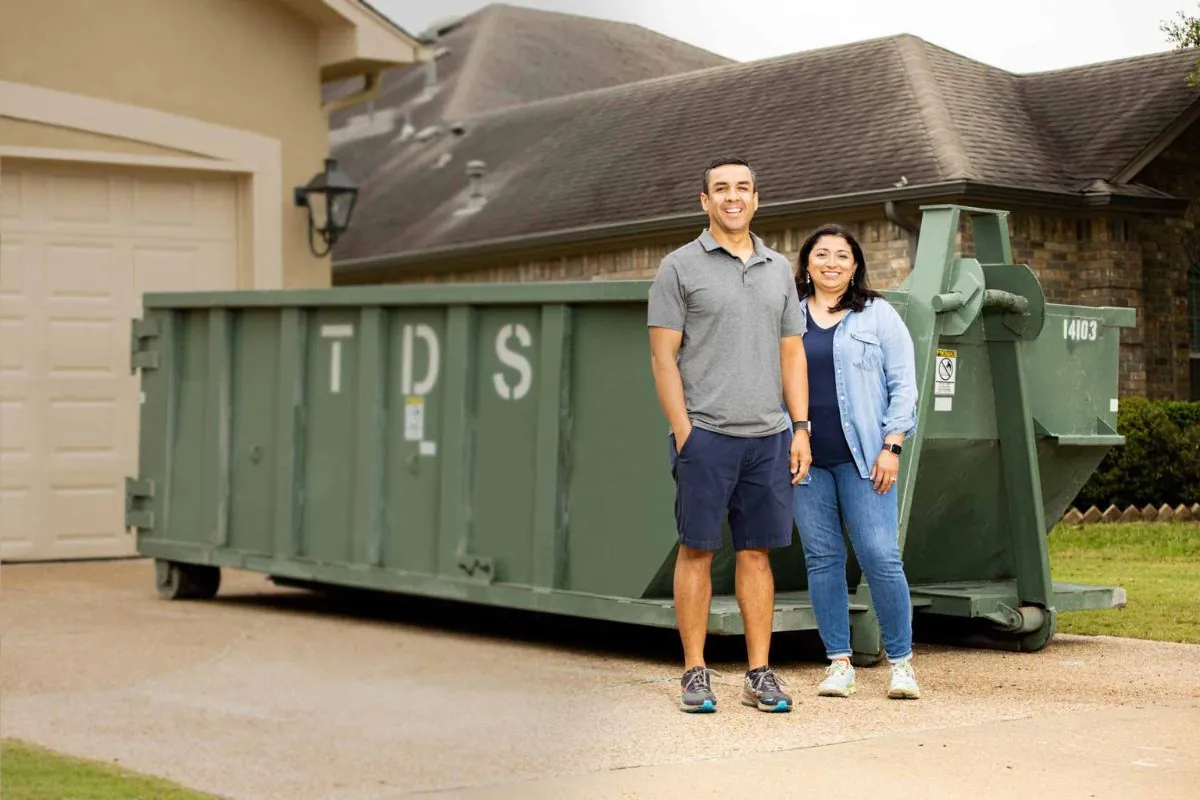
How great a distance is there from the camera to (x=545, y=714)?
22.6 feet

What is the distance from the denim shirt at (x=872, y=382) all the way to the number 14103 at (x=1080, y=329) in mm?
2146

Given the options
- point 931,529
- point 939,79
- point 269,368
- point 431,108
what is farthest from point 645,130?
point 931,529

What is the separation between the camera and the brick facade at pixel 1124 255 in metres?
19.3

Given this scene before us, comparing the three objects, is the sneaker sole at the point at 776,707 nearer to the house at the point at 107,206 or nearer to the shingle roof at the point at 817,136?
the house at the point at 107,206

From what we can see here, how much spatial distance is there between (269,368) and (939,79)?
12135mm

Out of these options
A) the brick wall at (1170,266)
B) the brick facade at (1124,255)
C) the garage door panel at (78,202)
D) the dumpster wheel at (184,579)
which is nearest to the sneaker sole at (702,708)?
the dumpster wheel at (184,579)

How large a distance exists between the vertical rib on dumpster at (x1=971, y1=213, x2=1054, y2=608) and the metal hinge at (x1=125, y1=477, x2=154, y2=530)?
520 cm

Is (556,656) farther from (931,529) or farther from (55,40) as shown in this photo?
(55,40)

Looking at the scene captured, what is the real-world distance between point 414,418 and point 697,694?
124 inches

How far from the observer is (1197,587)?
37.6ft

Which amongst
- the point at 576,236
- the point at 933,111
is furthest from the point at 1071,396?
the point at 576,236

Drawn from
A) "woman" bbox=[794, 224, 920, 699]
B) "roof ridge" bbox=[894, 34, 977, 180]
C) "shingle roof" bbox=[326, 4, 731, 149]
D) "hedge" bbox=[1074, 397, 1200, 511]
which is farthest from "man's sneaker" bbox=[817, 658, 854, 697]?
"shingle roof" bbox=[326, 4, 731, 149]

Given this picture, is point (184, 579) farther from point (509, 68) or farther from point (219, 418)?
point (509, 68)

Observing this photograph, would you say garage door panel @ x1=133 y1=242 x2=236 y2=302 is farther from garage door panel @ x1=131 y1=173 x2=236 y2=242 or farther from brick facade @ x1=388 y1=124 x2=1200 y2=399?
brick facade @ x1=388 y1=124 x2=1200 y2=399
